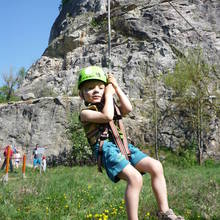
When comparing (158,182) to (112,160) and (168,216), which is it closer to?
(168,216)

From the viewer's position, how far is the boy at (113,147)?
264cm

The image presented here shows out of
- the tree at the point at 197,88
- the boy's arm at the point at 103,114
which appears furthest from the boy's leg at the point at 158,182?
the tree at the point at 197,88

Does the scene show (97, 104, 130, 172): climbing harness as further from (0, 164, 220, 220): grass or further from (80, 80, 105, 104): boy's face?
(0, 164, 220, 220): grass

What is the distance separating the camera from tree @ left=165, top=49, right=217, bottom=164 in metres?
17.7

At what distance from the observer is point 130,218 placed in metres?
2.59

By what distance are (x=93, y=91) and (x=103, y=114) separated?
1.23 ft

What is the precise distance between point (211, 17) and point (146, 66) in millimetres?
9559

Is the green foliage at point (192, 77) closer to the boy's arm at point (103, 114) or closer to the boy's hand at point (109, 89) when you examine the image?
the boy's hand at point (109, 89)

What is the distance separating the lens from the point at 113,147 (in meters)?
2.84

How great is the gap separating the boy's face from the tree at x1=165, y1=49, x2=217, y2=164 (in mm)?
15161

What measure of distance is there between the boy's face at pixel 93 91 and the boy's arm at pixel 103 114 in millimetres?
111

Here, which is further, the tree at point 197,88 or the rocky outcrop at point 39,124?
the rocky outcrop at point 39,124

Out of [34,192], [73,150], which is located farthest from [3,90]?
[34,192]

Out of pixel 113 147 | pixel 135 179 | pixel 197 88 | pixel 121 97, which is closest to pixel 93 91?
pixel 121 97
